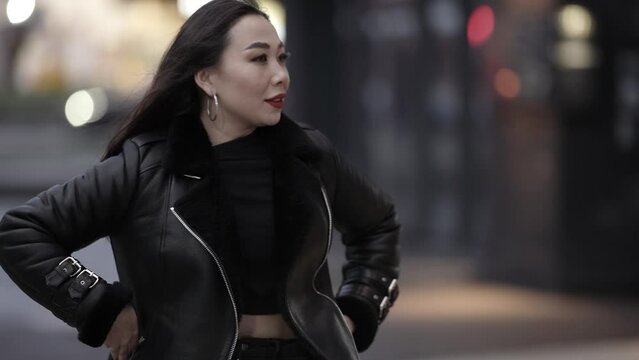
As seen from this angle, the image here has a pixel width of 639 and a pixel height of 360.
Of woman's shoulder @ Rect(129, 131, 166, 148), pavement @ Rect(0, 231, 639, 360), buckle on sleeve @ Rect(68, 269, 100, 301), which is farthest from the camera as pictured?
pavement @ Rect(0, 231, 639, 360)

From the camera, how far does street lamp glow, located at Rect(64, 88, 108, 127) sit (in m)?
16.2

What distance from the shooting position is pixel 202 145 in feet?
12.1

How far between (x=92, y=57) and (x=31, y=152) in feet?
4.17

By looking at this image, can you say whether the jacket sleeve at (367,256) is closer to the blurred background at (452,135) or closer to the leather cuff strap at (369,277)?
the leather cuff strap at (369,277)

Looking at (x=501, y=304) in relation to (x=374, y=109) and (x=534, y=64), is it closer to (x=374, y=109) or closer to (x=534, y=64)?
(x=534, y=64)

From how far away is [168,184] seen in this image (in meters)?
3.65

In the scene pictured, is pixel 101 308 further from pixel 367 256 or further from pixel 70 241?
pixel 367 256

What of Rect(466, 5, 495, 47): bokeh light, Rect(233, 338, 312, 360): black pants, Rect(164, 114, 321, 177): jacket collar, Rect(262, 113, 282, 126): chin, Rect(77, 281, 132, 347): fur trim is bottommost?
Rect(466, 5, 495, 47): bokeh light

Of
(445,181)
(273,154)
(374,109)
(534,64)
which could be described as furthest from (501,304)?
(273,154)

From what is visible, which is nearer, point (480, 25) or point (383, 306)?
point (383, 306)

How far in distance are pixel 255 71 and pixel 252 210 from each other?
0.33 meters

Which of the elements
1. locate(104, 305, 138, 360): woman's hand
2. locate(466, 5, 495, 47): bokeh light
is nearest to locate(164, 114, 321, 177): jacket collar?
locate(104, 305, 138, 360): woman's hand

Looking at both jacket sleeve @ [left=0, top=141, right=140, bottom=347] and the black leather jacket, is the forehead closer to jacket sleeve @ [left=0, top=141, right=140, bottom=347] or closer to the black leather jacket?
the black leather jacket

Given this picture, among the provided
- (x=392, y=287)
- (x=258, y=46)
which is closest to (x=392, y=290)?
(x=392, y=287)
